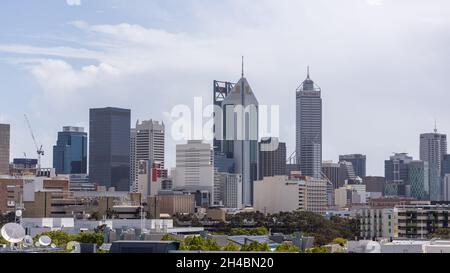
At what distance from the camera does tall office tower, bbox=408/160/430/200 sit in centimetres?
7562

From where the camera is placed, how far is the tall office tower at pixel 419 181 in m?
75.6

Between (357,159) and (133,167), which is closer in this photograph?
(357,159)

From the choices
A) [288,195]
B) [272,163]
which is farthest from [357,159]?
[288,195]

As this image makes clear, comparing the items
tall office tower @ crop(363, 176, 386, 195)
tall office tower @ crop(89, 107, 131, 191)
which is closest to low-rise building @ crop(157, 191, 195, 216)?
tall office tower @ crop(89, 107, 131, 191)

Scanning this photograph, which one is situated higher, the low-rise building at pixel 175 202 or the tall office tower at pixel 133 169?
the tall office tower at pixel 133 169

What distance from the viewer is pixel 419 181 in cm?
8031

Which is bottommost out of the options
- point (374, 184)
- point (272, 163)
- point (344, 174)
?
point (374, 184)

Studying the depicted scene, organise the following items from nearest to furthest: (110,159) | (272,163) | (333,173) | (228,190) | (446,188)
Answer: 1. (110,159)
2. (272,163)
3. (446,188)
4. (228,190)
5. (333,173)

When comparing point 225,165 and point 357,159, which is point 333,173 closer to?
point 225,165

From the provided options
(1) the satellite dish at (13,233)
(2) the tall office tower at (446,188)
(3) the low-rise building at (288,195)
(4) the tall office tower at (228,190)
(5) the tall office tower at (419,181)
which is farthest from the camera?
(3) the low-rise building at (288,195)

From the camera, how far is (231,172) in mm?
72500

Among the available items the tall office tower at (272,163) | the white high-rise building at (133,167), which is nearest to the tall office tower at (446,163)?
the tall office tower at (272,163)

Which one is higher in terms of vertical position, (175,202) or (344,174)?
(344,174)

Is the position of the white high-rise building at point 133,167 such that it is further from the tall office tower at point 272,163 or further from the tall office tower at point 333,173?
the tall office tower at point 333,173
